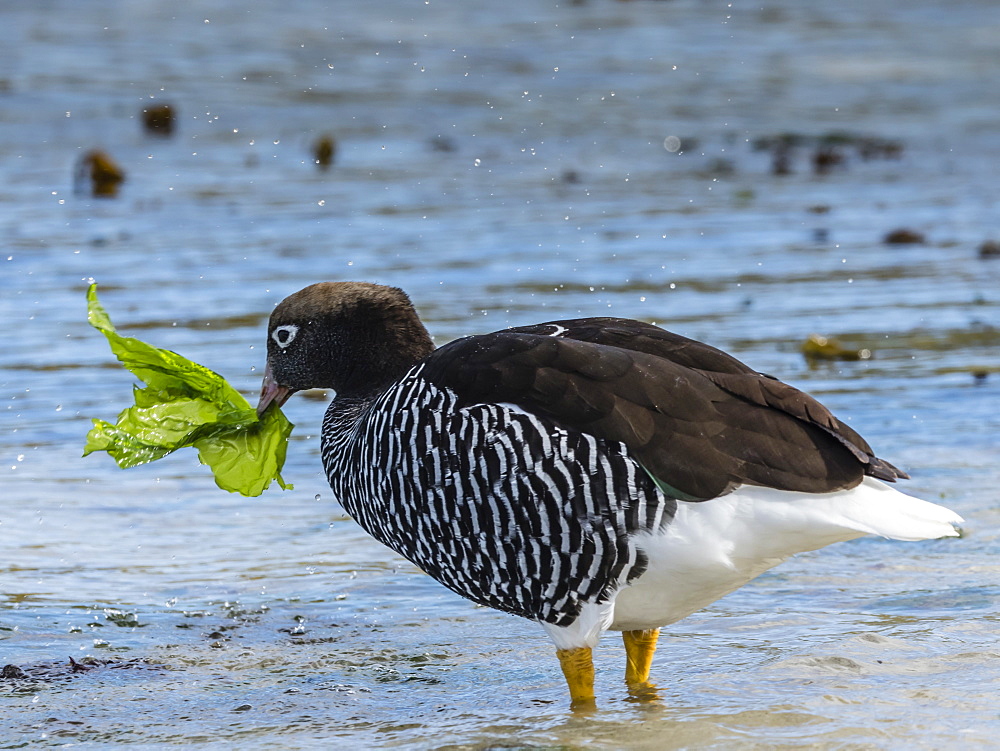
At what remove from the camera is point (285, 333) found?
5.49m

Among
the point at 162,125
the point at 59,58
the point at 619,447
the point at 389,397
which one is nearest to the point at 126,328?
the point at 389,397

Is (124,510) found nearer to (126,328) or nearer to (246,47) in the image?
(126,328)

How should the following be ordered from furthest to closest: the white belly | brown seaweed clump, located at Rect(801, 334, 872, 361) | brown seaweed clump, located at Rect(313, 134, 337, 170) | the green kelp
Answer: brown seaweed clump, located at Rect(313, 134, 337, 170) → brown seaweed clump, located at Rect(801, 334, 872, 361) → the green kelp → the white belly

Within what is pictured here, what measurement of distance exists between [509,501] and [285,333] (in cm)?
133

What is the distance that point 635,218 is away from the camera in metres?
13.0

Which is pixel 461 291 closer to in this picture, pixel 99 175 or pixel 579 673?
pixel 99 175

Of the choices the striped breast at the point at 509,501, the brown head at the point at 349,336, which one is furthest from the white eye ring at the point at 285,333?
the striped breast at the point at 509,501

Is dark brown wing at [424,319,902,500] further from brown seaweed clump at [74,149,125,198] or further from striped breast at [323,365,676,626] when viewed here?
brown seaweed clump at [74,149,125,198]

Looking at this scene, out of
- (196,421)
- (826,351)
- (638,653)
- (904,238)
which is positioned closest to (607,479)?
(638,653)

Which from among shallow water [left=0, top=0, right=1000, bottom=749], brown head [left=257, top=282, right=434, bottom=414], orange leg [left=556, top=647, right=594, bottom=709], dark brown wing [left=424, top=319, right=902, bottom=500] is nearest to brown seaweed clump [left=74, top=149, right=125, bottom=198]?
shallow water [left=0, top=0, right=1000, bottom=749]

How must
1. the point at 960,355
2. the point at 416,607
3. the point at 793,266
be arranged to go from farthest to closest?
the point at 793,266
the point at 960,355
the point at 416,607

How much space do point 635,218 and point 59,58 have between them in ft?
32.5

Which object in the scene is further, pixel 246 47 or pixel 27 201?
pixel 246 47

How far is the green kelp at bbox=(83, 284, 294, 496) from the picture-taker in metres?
5.33
